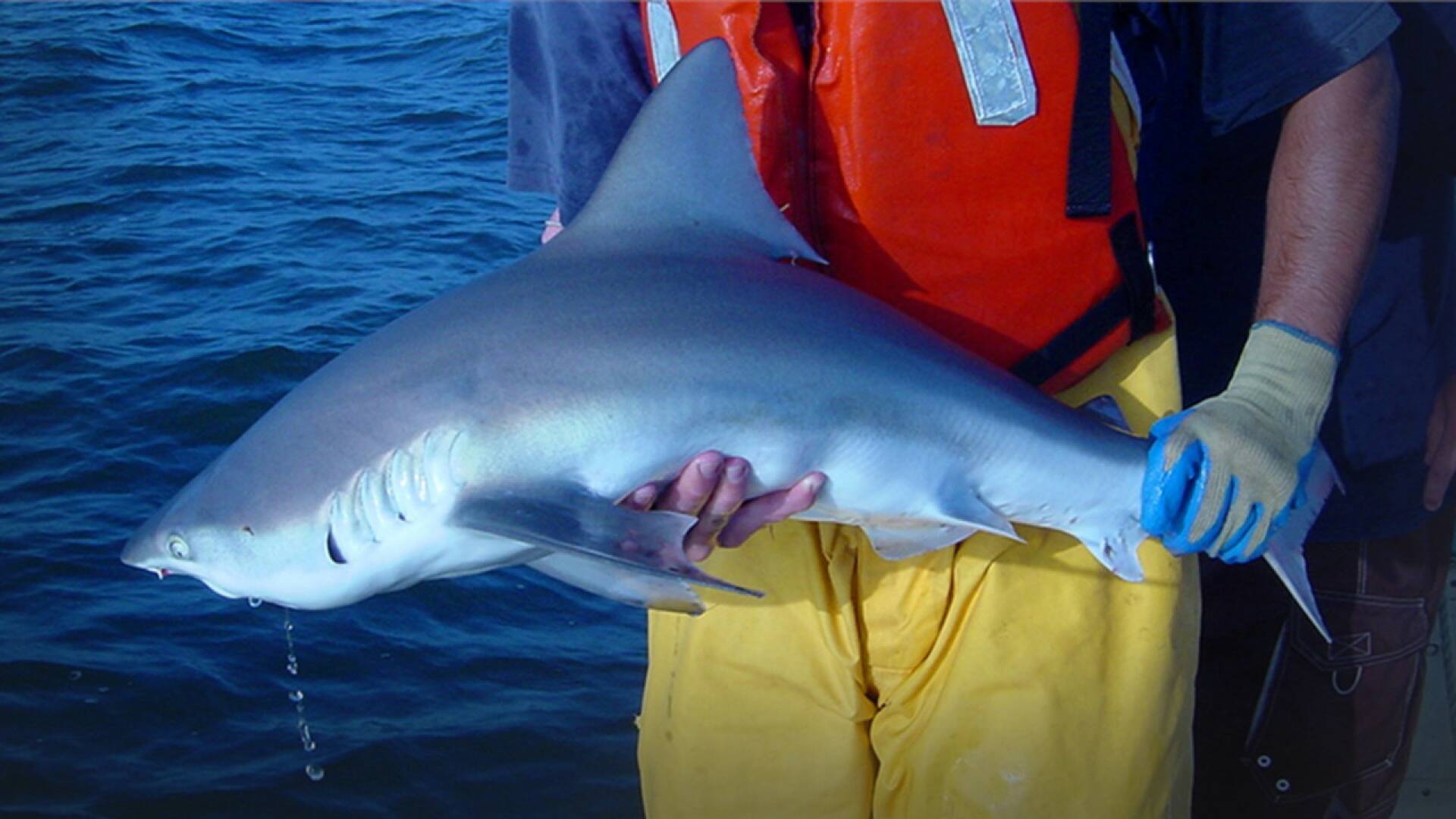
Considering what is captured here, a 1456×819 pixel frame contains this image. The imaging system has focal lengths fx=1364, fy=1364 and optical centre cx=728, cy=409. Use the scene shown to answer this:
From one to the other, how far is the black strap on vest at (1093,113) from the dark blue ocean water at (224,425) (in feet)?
8.90

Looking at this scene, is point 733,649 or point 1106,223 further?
point 733,649

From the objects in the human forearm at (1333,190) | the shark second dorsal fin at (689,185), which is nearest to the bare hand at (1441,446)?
the human forearm at (1333,190)

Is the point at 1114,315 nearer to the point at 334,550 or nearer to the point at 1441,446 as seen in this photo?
the point at 1441,446

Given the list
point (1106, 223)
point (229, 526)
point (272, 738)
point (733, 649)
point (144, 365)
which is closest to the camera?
point (229, 526)

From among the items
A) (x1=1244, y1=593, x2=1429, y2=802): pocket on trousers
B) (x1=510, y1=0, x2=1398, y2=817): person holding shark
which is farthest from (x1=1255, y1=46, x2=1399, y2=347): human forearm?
(x1=1244, y1=593, x2=1429, y2=802): pocket on trousers

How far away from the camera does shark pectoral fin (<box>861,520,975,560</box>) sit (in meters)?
2.29

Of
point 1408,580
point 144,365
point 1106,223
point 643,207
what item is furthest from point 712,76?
point 144,365

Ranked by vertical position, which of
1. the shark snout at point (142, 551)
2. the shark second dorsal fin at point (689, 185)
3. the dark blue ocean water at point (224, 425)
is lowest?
the dark blue ocean water at point (224, 425)

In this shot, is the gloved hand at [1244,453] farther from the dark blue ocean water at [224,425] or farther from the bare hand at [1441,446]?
the dark blue ocean water at [224,425]

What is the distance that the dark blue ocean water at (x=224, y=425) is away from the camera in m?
4.26

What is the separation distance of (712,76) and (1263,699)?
2.04 meters

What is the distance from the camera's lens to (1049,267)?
2.37 meters

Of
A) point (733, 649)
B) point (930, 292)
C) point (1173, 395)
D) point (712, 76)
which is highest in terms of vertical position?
point (712, 76)

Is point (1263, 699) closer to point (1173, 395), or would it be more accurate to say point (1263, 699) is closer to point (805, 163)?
point (1173, 395)
